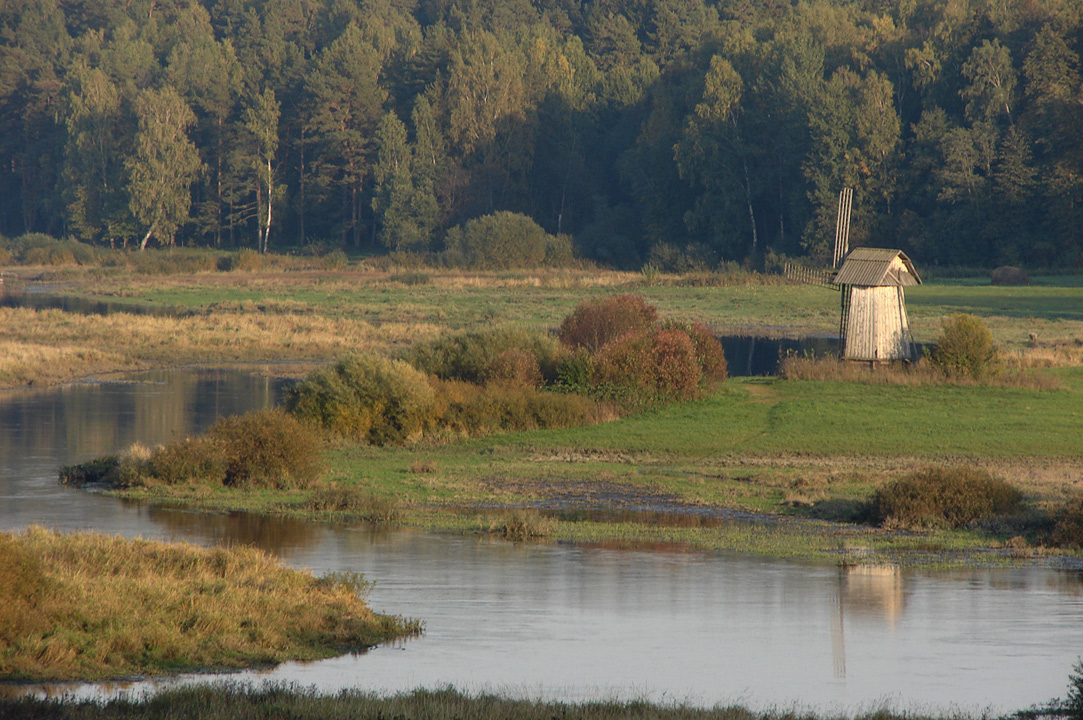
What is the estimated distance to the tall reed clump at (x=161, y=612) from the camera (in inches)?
526

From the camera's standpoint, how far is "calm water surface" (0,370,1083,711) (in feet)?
45.0

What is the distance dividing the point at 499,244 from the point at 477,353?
221 ft

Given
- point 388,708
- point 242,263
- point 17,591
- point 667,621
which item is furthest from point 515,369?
point 242,263

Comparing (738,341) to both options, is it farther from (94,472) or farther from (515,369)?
(94,472)

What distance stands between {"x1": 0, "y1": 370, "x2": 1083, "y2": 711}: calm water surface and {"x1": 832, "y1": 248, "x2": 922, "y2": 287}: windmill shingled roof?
21980 mm

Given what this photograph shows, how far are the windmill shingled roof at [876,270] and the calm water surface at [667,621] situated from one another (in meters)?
22.0

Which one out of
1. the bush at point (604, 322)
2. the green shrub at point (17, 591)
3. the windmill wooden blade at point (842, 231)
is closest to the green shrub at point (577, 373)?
the bush at point (604, 322)

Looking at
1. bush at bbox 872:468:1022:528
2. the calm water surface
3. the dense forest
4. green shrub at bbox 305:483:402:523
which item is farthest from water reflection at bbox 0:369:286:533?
the dense forest

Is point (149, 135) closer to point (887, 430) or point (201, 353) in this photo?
point (201, 353)

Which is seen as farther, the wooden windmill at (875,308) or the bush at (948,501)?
the wooden windmill at (875,308)

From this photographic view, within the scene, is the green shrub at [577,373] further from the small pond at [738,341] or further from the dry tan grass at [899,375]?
the small pond at [738,341]

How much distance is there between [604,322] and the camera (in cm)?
3928

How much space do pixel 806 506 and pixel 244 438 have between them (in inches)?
432

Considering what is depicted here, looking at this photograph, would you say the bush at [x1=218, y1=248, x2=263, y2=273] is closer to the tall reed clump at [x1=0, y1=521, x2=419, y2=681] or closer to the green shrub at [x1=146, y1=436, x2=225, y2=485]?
the green shrub at [x1=146, y1=436, x2=225, y2=485]
